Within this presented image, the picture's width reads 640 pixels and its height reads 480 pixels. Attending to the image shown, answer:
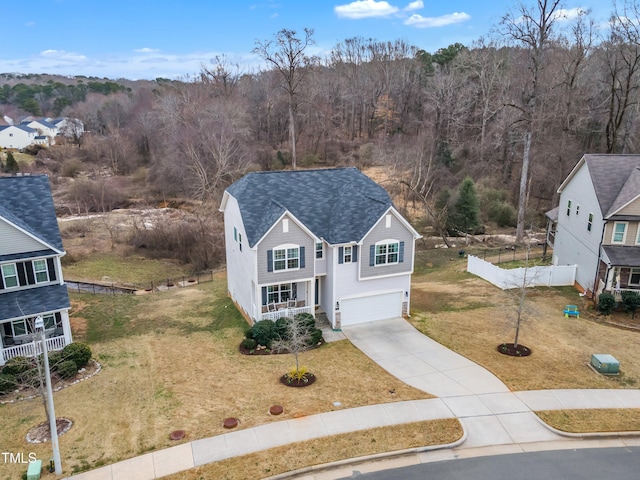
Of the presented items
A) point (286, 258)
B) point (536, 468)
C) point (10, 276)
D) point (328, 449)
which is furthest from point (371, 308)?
point (10, 276)

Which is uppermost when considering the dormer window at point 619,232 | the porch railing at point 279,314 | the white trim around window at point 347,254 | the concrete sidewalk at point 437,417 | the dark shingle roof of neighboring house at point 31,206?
the dark shingle roof of neighboring house at point 31,206

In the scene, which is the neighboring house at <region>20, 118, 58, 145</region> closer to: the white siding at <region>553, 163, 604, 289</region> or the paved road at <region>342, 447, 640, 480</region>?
the white siding at <region>553, 163, 604, 289</region>

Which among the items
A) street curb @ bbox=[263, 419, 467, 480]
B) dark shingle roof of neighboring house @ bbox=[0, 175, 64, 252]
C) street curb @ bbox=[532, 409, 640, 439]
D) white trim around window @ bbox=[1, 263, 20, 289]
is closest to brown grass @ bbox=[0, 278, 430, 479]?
street curb @ bbox=[263, 419, 467, 480]

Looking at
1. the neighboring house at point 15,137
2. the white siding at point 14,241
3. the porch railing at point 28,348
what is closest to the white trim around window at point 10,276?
the white siding at point 14,241

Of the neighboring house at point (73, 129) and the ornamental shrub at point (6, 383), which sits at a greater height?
the neighboring house at point (73, 129)

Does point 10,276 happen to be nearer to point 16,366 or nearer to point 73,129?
point 16,366

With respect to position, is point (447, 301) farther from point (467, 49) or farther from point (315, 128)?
point (467, 49)

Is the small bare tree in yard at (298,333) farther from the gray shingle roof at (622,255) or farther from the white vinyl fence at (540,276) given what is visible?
the gray shingle roof at (622,255)
